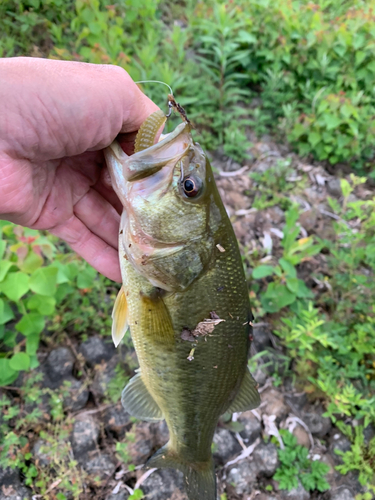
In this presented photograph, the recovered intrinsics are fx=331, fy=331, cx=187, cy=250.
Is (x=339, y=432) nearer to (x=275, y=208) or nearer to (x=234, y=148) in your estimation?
(x=275, y=208)

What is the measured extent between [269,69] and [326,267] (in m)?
3.18

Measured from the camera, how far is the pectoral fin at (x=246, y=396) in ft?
7.01

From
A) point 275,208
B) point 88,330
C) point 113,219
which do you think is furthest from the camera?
point 275,208

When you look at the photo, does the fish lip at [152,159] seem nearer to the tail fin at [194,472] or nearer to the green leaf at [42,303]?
the green leaf at [42,303]

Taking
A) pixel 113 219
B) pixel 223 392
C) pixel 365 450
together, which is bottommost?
pixel 365 450

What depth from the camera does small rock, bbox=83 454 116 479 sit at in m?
2.48

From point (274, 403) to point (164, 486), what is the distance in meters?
1.15

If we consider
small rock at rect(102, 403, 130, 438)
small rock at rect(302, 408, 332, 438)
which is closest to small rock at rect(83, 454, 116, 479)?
small rock at rect(102, 403, 130, 438)

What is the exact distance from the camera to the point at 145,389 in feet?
7.29

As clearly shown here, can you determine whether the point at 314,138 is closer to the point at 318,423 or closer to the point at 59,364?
the point at 318,423

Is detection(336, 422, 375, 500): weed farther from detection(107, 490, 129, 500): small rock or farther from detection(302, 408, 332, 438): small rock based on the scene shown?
detection(107, 490, 129, 500): small rock

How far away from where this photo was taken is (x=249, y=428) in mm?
2801

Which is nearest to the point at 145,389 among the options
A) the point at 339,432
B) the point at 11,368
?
the point at 11,368

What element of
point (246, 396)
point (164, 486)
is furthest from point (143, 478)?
point (246, 396)
